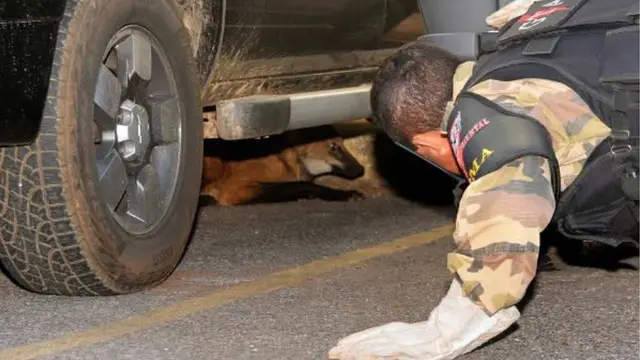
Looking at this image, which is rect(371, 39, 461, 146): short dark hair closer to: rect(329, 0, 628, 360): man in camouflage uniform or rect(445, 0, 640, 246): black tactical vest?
rect(329, 0, 628, 360): man in camouflage uniform

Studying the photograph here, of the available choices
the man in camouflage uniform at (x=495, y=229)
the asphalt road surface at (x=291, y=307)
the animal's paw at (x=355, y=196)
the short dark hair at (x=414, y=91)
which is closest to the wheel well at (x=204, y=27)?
the asphalt road surface at (x=291, y=307)

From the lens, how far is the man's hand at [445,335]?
93.1 inches

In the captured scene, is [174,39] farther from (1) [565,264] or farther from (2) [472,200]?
(1) [565,264]

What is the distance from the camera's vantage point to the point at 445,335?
2.38 metres

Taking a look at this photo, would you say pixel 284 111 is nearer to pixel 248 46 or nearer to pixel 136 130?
pixel 248 46

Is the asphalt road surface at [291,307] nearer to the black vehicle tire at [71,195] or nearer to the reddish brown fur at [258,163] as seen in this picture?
the black vehicle tire at [71,195]

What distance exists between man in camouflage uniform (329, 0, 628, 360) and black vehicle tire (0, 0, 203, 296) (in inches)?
28.4

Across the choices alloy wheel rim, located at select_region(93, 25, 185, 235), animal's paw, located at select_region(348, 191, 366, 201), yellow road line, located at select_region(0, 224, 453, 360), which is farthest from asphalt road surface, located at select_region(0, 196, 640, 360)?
animal's paw, located at select_region(348, 191, 366, 201)

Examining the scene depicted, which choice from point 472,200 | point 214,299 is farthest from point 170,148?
point 472,200

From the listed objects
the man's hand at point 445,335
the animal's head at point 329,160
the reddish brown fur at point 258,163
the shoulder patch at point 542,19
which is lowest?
the animal's head at point 329,160

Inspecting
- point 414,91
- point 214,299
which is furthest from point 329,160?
point 414,91

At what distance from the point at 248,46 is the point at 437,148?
114 centimetres

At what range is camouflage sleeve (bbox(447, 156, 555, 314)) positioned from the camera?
2277 millimetres

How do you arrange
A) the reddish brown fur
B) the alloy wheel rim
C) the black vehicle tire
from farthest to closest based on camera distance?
1. the reddish brown fur
2. the alloy wheel rim
3. the black vehicle tire
